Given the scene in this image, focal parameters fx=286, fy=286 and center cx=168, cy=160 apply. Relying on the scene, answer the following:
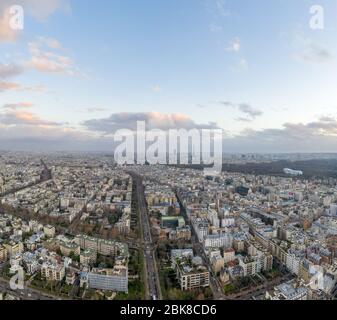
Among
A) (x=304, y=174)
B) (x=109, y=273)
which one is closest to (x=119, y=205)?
(x=109, y=273)

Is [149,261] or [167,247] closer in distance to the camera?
[149,261]

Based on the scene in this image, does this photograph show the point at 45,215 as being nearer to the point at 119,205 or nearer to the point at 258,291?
the point at 119,205

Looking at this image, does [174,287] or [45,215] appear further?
[45,215]

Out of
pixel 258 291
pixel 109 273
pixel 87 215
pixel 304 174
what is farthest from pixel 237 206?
pixel 304 174
